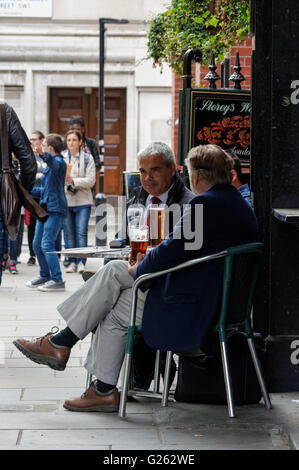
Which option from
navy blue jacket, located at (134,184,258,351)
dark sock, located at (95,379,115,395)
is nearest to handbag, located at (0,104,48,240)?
dark sock, located at (95,379,115,395)

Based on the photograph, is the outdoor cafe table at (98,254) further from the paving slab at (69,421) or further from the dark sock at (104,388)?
the paving slab at (69,421)

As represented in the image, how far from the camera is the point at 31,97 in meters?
21.8

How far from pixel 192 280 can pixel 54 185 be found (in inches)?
218

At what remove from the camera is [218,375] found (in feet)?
16.4

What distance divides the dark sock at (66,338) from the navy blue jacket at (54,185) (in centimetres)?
485

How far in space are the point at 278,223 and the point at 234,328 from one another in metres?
0.79

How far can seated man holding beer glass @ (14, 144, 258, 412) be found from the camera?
4.67 meters

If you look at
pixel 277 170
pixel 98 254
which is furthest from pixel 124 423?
pixel 277 170

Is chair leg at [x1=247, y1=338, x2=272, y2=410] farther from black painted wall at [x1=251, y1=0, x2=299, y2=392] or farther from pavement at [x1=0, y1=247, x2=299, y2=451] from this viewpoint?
black painted wall at [x1=251, y1=0, x2=299, y2=392]

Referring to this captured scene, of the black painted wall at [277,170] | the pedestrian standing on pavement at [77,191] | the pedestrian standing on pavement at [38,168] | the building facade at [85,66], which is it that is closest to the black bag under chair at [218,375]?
the black painted wall at [277,170]

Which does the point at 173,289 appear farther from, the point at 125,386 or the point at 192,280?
the point at 125,386

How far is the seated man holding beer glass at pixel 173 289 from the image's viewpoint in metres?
4.67
